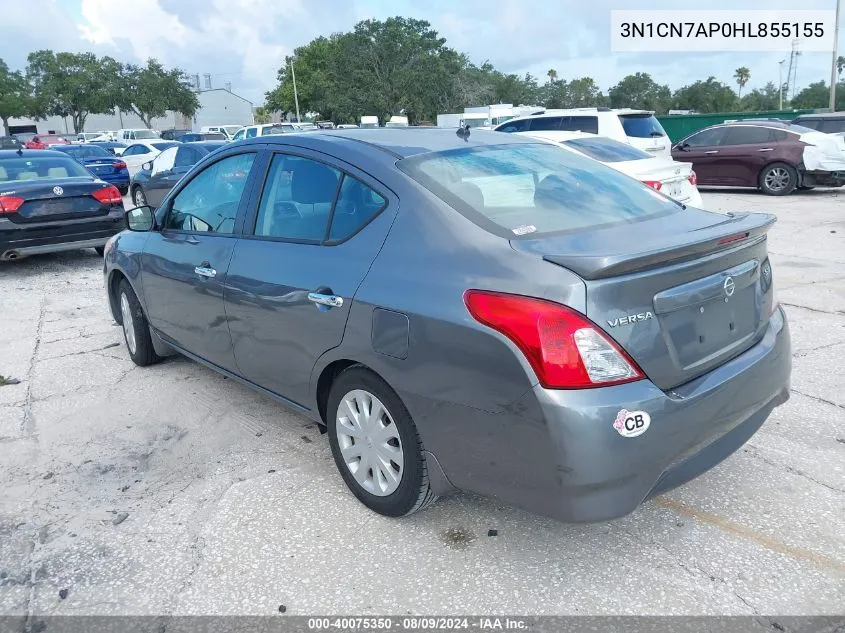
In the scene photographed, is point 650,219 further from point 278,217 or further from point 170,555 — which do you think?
point 170,555

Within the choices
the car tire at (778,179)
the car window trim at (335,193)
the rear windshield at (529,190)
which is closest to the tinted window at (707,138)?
the car tire at (778,179)

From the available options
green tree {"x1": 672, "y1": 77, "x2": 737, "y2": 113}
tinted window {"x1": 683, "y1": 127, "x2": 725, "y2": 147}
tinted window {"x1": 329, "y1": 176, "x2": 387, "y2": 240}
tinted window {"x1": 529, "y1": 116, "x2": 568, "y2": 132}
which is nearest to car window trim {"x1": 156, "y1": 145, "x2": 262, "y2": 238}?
tinted window {"x1": 329, "y1": 176, "x2": 387, "y2": 240}

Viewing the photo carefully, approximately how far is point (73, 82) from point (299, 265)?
225 ft

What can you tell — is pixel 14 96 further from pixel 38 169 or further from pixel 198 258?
pixel 198 258

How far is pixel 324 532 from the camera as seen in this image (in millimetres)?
3119

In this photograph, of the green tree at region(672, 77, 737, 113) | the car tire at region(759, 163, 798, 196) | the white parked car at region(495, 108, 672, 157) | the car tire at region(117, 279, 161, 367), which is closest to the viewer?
the car tire at region(117, 279, 161, 367)

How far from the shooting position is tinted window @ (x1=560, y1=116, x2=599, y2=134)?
41.7 ft

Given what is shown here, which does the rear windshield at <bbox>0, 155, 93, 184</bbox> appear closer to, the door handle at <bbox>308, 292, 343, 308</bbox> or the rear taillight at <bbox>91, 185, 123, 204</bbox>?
the rear taillight at <bbox>91, 185, 123, 204</bbox>

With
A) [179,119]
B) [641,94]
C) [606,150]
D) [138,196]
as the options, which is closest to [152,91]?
[179,119]

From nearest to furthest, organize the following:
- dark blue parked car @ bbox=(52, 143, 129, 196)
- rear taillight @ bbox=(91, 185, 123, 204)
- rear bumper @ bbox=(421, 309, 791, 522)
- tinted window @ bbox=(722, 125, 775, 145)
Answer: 1. rear bumper @ bbox=(421, 309, 791, 522)
2. rear taillight @ bbox=(91, 185, 123, 204)
3. tinted window @ bbox=(722, 125, 775, 145)
4. dark blue parked car @ bbox=(52, 143, 129, 196)

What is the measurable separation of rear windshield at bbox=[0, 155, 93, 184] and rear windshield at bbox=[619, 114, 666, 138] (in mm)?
8957

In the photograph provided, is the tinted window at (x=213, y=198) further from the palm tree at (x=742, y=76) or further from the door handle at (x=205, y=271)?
the palm tree at (x=742, y=76)

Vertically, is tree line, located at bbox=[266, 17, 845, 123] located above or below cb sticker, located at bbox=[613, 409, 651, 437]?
above

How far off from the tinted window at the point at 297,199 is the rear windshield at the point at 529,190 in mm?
462
